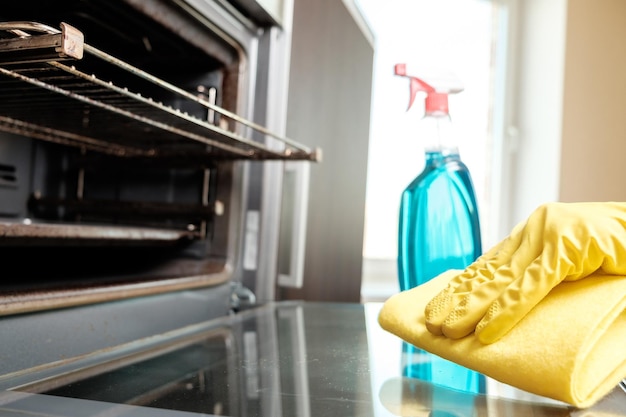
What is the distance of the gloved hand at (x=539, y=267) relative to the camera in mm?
353

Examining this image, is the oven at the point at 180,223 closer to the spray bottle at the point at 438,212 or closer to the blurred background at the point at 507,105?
the spray bottle at the point at 438,212

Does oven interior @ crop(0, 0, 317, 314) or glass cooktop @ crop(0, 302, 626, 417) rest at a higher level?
oven interior @ crop(0, 0, 317, 314)

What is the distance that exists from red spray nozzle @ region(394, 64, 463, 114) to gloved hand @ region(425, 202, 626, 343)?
11.0 inches

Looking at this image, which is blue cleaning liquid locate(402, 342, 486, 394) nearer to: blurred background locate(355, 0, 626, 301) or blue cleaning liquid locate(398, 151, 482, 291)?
blue cleaning liquid locate(398, 151, 482, 291)

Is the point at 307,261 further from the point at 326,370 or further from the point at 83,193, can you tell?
the point at 326,370

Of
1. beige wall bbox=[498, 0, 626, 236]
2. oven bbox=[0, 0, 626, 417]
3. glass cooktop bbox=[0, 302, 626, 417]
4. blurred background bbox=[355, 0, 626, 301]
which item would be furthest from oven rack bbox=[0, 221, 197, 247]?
beige wall bbox=[498, 0, 626, 236]

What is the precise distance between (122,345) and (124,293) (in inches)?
2.1

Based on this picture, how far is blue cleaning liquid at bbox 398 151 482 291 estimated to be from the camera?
2.04 ft

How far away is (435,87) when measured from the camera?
664mm

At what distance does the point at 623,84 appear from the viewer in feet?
6.02

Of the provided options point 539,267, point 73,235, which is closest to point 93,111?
point 73,235

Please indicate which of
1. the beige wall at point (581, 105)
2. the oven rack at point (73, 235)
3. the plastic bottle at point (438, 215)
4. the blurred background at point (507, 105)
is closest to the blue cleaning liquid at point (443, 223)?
the plastic bottle at point (438, 215)

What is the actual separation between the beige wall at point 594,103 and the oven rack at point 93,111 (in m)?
1.29

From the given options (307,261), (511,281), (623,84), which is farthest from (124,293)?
(623,84)
